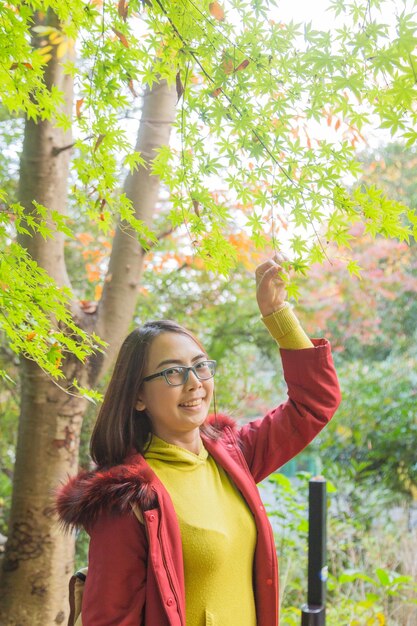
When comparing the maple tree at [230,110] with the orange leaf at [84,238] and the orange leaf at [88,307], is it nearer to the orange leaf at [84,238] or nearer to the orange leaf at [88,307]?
the orange leaf at [88,307]

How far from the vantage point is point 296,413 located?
5.06 ft

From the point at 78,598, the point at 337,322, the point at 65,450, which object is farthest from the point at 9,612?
the point at 337,322

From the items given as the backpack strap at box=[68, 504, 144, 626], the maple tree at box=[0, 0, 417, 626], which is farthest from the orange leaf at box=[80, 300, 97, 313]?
the backpack strap at box=[68, 504, 144, 626]

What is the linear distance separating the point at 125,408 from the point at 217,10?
0.80 metres

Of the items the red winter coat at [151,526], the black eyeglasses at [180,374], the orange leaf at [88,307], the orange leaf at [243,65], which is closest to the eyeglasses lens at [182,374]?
the black eyeglasses at [180,374]

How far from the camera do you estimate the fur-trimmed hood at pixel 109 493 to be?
1303 millimetres

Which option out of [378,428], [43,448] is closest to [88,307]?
[43,448]

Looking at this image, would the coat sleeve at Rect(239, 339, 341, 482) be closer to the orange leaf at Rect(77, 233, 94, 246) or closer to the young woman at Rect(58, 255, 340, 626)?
the young woman at Rect(58, 255, 340, 626)

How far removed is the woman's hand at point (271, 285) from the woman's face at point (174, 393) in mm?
172

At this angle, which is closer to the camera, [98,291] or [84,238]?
[98,291]

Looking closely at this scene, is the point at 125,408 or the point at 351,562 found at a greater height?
the point at 125,408

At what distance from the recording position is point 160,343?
1483mm

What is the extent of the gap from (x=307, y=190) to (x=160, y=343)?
436mm

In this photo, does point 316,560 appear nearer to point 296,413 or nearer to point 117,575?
point 296,413
